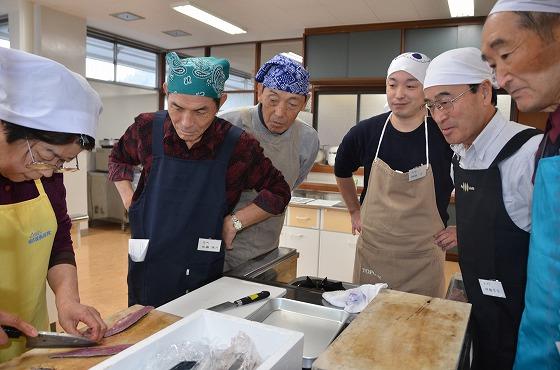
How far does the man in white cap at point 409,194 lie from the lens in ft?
5.66

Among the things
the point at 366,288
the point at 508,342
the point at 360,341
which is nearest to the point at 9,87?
the point at 360,341

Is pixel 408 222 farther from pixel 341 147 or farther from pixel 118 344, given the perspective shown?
pixel 118 344

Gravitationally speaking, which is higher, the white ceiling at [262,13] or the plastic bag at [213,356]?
the white ceiling at [262,13]

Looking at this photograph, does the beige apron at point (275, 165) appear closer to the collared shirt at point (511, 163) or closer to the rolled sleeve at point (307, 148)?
the rolled sleeve at point (307, 148)

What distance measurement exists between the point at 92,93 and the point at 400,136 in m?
1.26

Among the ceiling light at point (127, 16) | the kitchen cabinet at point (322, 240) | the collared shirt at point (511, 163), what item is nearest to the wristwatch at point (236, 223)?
the collared shirt at point (511, 163)

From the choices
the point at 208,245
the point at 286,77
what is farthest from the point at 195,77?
the point at 208,245

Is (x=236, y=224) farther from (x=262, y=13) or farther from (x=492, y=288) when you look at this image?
(x=262, y=13)

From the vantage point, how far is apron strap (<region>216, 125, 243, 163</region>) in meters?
1.42

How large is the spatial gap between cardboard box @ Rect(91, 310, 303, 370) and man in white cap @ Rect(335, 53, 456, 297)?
1.09 meters

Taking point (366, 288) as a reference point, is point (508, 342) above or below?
below

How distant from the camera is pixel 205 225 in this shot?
4.57 ft

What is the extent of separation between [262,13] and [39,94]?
4.56 m

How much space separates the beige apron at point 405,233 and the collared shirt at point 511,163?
0.43 meters
